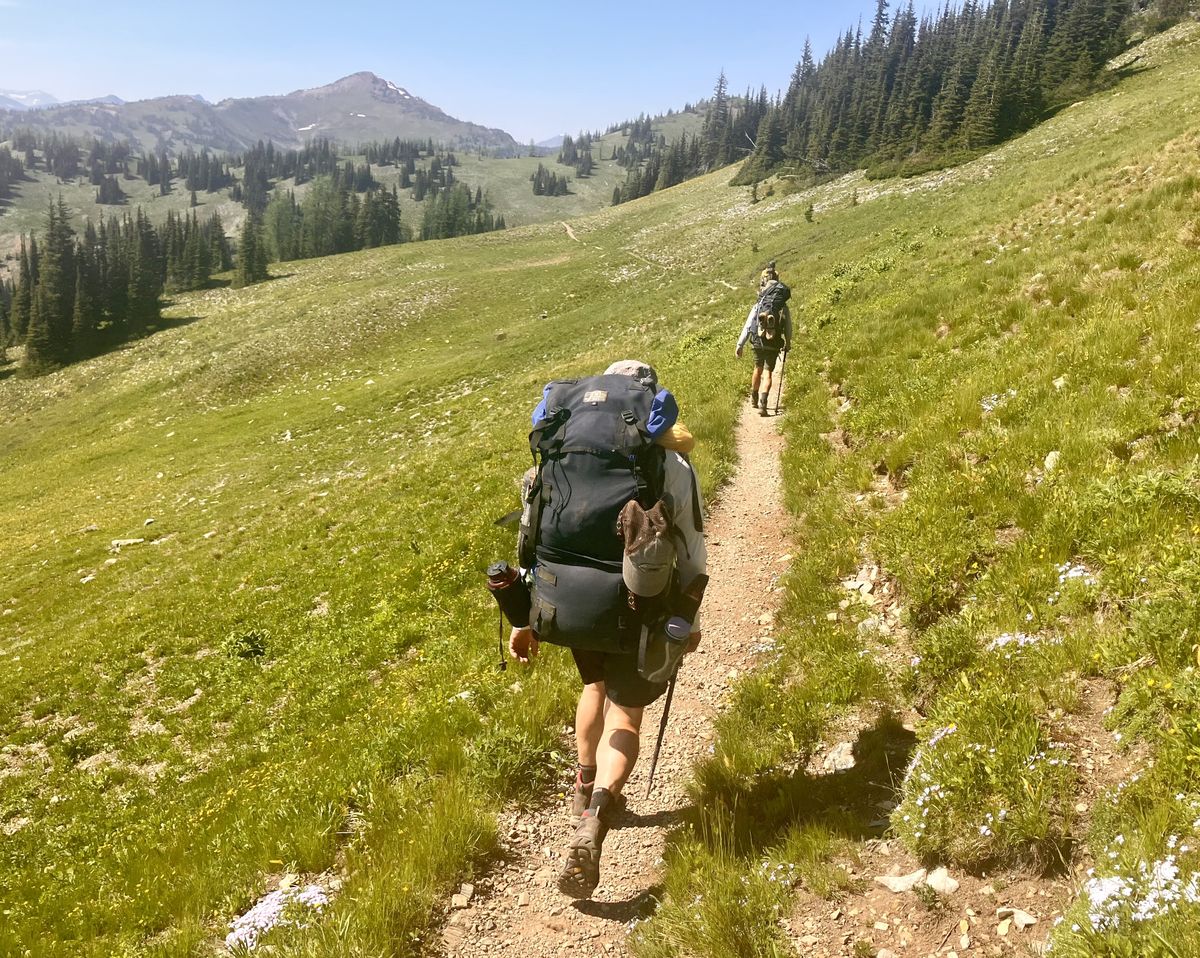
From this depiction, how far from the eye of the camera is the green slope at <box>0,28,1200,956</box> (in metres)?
3.99

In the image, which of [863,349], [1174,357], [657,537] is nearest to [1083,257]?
[863,349]

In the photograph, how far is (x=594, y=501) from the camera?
13.1 ft

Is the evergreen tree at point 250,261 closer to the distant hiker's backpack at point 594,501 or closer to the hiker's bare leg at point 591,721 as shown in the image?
the distant hiker's backpack at point 594,501

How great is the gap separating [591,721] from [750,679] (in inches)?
79.8

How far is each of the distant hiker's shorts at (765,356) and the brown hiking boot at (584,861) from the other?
470 inches

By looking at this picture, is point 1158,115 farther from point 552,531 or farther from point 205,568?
point 205,568

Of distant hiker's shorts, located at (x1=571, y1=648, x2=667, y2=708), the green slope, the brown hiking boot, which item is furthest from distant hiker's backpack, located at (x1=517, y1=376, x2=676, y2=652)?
the green slope

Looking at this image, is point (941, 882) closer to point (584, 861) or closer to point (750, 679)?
point (584, 861)

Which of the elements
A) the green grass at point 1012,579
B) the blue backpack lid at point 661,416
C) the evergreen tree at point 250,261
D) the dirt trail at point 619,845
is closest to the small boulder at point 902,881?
the green grass at point 1012,579

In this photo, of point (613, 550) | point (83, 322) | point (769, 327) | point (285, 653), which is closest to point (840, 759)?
point (613, 550)

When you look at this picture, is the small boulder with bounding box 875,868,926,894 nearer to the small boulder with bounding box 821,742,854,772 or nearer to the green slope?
the green slope

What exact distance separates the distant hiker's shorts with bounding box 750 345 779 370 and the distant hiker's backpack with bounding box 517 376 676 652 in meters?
10.8

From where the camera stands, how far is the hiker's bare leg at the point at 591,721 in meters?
4.48

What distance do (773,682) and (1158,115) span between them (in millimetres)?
46152
